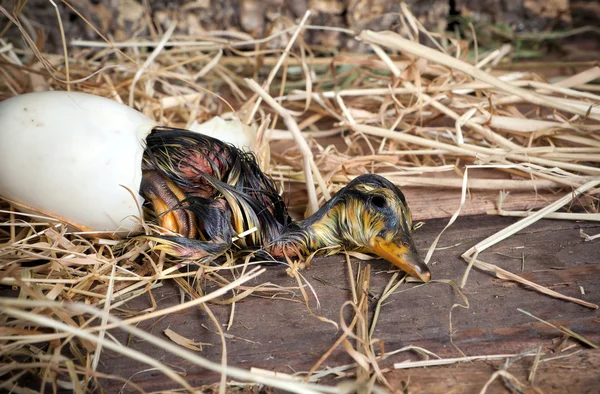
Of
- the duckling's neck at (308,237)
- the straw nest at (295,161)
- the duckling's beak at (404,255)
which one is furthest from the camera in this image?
the duckling's neck at (308,237)

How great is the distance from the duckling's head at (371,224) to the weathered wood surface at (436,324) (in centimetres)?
6

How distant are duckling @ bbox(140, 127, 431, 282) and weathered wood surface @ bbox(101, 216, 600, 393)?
0.07 meters

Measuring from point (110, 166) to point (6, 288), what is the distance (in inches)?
12.6

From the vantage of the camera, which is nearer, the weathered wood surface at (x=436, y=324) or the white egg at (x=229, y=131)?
the weathered wood surface at (x=436, y=324)

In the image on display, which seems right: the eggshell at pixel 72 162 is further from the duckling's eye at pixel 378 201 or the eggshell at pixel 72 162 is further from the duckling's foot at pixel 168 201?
the duckling's eye at pixel 378 201

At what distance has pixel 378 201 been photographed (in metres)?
1.21

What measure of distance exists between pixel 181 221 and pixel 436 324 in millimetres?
548

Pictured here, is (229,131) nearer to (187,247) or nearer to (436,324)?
(187,247)

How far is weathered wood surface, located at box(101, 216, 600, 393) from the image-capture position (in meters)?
0.96

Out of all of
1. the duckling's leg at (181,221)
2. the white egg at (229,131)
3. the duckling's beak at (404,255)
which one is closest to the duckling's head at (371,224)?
the duckling's beak at (404,255)

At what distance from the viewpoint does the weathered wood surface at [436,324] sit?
0.96 metres

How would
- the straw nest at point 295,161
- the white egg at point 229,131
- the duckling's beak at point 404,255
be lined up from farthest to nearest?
the white egg at point 229,131, the duckling's beak at point 404,255, the straw nest at point 295,161

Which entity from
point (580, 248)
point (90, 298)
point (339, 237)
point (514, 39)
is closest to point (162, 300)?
point (90, 298)

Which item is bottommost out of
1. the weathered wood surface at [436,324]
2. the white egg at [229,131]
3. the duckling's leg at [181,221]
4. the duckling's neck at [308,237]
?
the weathered wood surface at [436,324]
